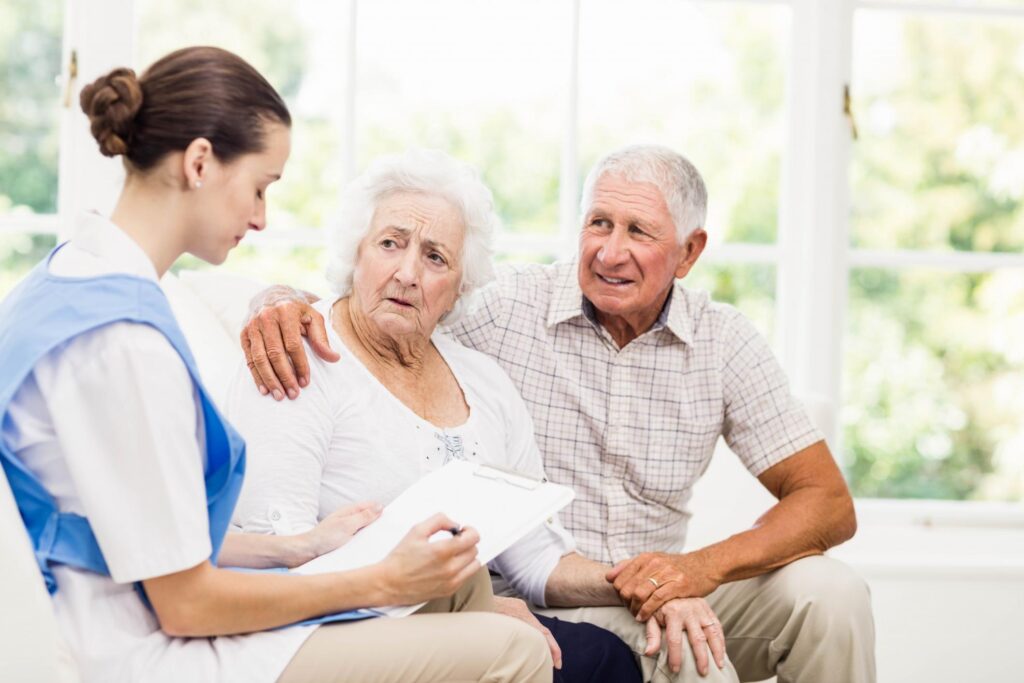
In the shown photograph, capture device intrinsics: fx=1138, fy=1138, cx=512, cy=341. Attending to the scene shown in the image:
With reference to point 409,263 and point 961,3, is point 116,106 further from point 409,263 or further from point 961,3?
point 961,3

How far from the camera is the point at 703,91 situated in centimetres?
351

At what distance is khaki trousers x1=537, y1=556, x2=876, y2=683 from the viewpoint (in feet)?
6.45

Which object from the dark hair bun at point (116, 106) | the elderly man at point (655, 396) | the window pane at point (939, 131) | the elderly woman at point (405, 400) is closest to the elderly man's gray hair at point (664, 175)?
the elderly man at point (655, 396)

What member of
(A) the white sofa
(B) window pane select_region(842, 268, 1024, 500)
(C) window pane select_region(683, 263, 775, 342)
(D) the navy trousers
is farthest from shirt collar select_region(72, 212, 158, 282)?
(B) window pane select_region(842, 268, 1024, 500)

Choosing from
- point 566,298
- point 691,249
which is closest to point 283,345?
point 566,298

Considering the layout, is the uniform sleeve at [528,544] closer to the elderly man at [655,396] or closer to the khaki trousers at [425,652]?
the elderly man at [655,396]

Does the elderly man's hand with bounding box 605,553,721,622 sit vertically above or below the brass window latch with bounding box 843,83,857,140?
below

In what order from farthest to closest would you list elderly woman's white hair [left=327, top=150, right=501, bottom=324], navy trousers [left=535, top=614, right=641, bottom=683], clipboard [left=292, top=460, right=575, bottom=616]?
elderly woman's white hair [left=327, top=150, right=501, bottom=324]
navy trousers [left=535, top=614, right=641, bottom=683]
clipboard [left=292, top=460, right=575, bottom=616]

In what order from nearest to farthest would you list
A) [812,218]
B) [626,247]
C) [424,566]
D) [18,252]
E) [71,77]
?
[424,566]
[626,247]
[71,77]
[18,252]
[812,218]

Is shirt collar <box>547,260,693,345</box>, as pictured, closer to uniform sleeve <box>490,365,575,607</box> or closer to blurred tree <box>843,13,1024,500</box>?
uniform sleeve <box>490,365,575,607</box>

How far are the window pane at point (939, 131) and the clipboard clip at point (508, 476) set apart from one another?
218 centimetres

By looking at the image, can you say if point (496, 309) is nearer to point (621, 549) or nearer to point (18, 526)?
point (621, 549)

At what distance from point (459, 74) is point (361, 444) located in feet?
5.85

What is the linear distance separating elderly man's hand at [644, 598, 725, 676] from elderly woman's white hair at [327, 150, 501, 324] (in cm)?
67
